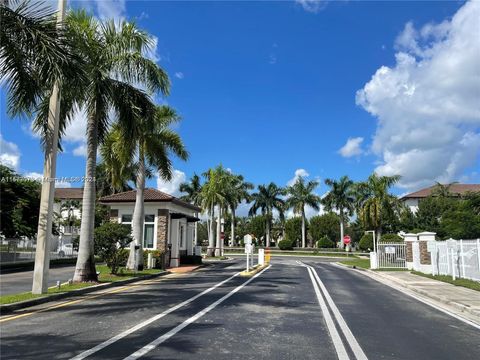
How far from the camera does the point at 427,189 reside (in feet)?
308

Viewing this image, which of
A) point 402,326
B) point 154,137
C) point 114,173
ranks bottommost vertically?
point 402,326

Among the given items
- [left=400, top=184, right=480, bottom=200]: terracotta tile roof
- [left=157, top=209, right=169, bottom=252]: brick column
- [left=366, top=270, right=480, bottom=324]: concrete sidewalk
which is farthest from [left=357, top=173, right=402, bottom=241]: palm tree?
[left=400, top=184, right=480, bottom=200]: terracotta tile roof

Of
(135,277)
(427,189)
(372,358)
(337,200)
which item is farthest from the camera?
(427,189)

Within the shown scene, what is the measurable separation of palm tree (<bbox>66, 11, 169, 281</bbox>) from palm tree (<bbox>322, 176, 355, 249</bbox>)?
56724 mm

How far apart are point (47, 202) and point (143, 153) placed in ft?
37.1

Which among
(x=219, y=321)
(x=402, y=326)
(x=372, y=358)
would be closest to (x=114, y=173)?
(x=219, y=321)

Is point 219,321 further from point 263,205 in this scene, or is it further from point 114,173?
point 263,205

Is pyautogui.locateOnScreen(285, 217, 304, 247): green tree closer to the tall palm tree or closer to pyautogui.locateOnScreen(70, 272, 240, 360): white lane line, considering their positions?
the tall palm tree

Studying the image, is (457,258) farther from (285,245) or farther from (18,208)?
(285,245)

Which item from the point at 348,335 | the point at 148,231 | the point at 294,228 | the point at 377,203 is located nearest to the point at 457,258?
the point at 348,335

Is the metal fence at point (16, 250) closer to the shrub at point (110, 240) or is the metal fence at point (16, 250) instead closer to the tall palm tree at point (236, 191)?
the shrub at point (110, 240)

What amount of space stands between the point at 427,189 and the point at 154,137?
81.1 meters

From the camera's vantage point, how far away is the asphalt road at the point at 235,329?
7.02 metres

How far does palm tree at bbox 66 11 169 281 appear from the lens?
54.0 feet
